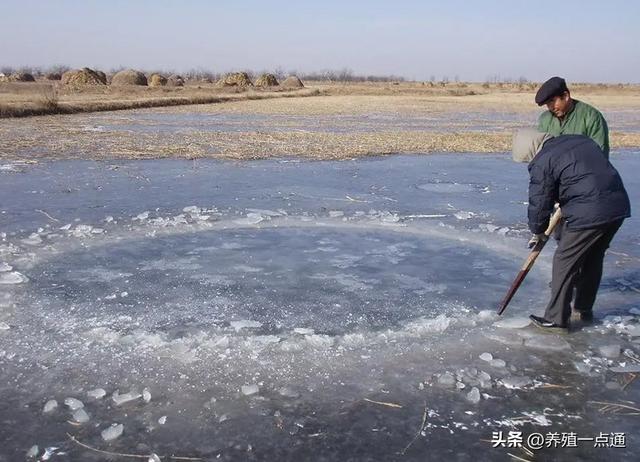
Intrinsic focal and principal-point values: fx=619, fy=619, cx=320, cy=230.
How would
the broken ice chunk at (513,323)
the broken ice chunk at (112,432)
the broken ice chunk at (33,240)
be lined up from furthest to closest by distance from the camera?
the broken ice chunk at (33,240) → the broken ice chunk at (513,323) → the broken ice chunk at (112,432)

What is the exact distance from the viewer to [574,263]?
491cm

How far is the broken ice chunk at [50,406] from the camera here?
3738 millimetres

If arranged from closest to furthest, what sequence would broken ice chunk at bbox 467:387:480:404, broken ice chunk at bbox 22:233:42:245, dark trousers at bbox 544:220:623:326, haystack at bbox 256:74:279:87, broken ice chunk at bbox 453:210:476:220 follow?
broken ice chunk at bbox 467:387:480:404
dark trousers at bbox 544:220:623:326
broken ice chunk at bbox 22:233:42:245
broken ice chunk at bbox 453:210:476:220
haystack at bbox 256:74:279:87

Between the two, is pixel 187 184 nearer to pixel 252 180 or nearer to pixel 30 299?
pixel 252 180

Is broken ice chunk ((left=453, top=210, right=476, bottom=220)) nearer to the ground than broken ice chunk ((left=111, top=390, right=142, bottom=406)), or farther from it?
farther from it

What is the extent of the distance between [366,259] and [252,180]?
18.2 feet

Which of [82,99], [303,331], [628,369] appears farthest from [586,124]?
[82,99]

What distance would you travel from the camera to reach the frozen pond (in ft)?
11.7

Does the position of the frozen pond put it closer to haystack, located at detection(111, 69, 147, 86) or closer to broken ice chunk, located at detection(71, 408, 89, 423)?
broken ice chunk, located at detection(71, 408, 89, 423)

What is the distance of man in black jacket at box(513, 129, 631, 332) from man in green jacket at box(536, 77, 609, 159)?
1.01ft

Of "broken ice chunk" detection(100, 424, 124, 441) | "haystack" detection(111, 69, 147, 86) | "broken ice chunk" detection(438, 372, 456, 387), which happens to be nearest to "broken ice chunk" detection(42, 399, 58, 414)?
"broken ice chunk" detection(100, 424, 124, 441)

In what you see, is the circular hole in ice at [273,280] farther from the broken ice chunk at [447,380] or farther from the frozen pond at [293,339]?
the broken ice chunk at [447,380]

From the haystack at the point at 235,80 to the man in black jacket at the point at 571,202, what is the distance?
2860 inches

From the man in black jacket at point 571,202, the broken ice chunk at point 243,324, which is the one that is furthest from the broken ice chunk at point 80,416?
the man in black jacket at point 571,202
